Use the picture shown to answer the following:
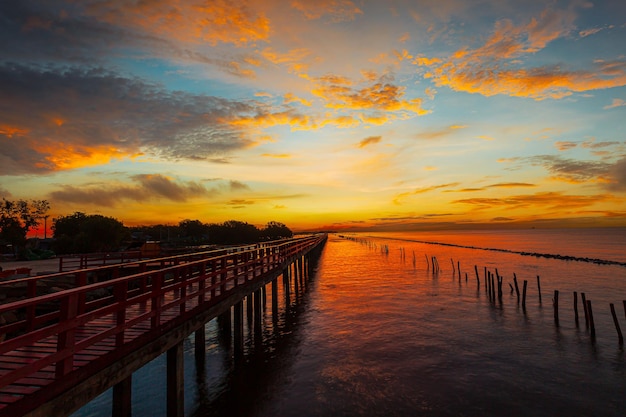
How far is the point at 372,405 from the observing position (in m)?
10.5

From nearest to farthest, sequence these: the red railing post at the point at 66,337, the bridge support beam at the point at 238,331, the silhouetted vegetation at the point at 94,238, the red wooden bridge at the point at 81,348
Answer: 1. the red wooden bridge at the point at 81,348
2. the red railing post at the point at 66,337
3. the bridge support beam at the point at 238,331
4. the silhouetted vegetation at the point at 94,238

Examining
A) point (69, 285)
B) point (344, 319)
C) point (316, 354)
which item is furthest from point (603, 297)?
point (69, 285)

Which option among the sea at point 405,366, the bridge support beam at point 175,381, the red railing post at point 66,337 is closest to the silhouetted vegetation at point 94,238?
the sea at point 405,366

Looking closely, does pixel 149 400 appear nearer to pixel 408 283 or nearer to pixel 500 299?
pixel 500 299

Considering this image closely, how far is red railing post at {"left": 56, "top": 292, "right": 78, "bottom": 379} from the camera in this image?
17.1 ft

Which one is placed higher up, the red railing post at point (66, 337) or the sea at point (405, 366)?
the red railing post at point (66, 337)

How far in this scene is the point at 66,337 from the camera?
17.4 ft

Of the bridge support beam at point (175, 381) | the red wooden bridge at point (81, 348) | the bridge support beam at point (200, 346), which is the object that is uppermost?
the red wooden bridge at point (81, 348)

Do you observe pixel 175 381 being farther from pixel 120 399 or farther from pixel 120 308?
Result: pixel 120 308

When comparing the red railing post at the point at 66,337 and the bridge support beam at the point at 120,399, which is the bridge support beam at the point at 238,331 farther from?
the red railing post at the point at 66,337

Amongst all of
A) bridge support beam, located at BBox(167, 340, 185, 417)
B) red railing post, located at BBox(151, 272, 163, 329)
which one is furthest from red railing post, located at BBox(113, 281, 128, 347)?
bridge support beam, located at BBox(167, 340, 185, 417)

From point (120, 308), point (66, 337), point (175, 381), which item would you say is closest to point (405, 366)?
point (175, 381)

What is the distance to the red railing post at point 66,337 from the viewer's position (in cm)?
521

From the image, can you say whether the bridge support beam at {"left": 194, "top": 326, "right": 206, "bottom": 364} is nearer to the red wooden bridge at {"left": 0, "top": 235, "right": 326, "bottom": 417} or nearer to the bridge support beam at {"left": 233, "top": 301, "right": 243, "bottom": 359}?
the bridge support beam at {"left": 233, "top": 301, "right": 243, "bottom": 359}
